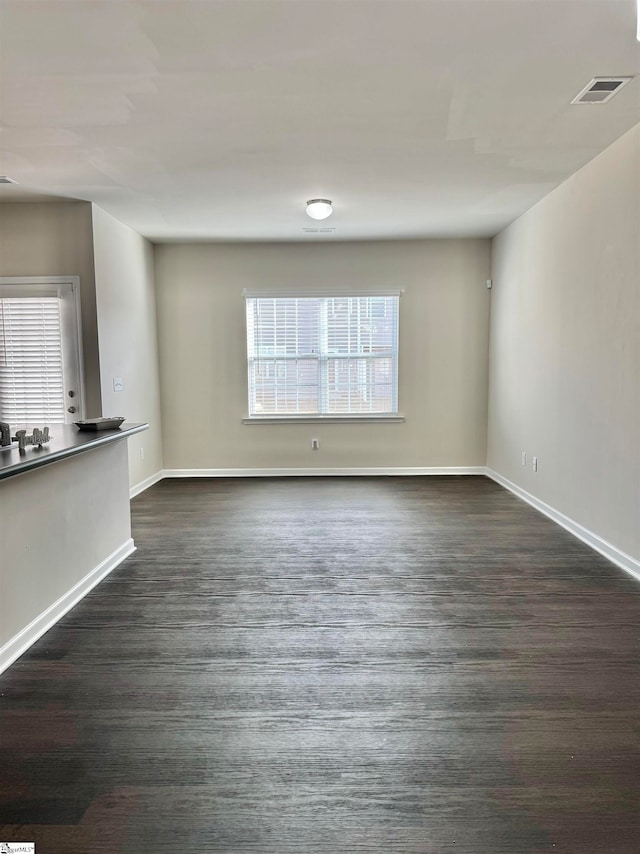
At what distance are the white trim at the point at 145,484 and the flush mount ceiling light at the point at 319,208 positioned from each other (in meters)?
3.10

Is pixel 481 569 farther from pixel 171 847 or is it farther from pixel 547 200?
pixel 547 200

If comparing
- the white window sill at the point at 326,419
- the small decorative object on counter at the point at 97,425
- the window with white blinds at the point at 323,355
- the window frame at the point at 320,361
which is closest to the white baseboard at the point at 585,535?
the white window sill at the point at 326,419

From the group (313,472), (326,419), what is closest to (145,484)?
(313,472)

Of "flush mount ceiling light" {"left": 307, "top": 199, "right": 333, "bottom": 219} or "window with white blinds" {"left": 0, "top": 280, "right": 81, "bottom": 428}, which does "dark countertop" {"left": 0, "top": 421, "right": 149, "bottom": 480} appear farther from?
"flush mount ceiling light" {"left": 307, "top": 199, "right": 333, "bottom": 219}

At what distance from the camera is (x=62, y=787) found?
146cm

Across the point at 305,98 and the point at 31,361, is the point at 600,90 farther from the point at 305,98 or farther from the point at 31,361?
the point at 31,361

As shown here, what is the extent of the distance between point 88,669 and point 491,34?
3.13 metres

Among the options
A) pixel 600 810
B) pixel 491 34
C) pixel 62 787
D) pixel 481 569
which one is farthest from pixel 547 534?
pixel 62 787

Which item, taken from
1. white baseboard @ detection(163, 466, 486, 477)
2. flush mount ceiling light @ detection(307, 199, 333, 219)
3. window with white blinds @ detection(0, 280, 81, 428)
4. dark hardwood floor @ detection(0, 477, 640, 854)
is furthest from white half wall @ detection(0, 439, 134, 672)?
white baseboard @ detection(163, 466, 486, 477)

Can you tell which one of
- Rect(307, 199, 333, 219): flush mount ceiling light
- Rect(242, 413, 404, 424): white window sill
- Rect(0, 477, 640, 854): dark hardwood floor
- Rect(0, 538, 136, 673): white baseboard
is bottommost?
Rect(0, 477, 640, 854): dark hardwood floor

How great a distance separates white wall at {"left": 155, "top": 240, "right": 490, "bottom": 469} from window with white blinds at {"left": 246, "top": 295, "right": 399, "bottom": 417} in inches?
6.2

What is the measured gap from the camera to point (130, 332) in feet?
15.9

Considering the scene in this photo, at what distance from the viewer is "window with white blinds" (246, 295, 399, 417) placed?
5598 millimetres

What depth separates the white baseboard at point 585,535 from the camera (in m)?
2.94
